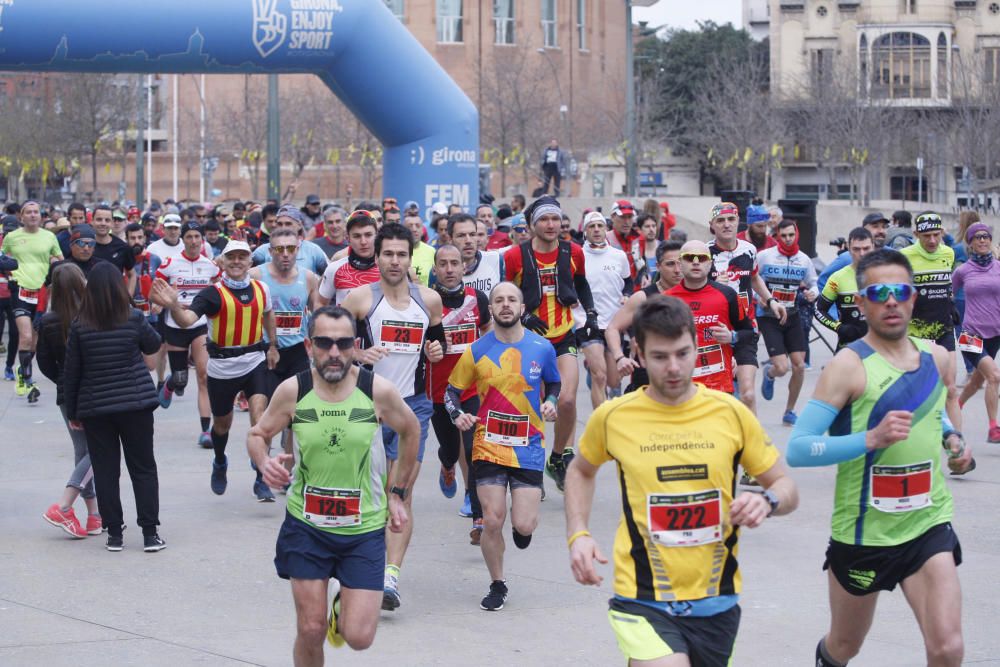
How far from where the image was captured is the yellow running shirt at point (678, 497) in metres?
4.43

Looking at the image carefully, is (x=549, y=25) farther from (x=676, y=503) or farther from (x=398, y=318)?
(x=676, y=503)

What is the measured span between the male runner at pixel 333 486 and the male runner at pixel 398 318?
210 centimetres

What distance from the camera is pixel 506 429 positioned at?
738 cm

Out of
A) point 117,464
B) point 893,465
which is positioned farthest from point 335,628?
point 117,464

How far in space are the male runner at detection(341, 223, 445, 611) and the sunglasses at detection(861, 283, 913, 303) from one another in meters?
3.28

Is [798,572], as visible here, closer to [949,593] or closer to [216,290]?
[949,593]

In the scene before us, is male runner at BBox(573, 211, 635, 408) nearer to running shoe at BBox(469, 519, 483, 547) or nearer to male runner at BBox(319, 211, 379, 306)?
male runner at BBox(319, 211, 379, 306)

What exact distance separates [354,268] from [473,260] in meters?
0.80

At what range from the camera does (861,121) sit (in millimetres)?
52250

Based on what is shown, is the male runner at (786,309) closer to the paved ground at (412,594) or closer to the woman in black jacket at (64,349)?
the paved ground at (412,594)

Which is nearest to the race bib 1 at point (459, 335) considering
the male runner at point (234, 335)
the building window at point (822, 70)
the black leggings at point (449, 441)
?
the black leggings at point (449, 441)

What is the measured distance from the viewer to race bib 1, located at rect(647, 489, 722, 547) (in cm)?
443

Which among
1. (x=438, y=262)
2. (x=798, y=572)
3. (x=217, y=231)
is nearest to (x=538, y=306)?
(x=438, y=262)

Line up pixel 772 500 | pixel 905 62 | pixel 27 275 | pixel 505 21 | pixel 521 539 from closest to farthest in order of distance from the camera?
pixel 772 500 → pixel 521 539 → pixel 27 275 → pixel 905 62 → pixel 505 21
